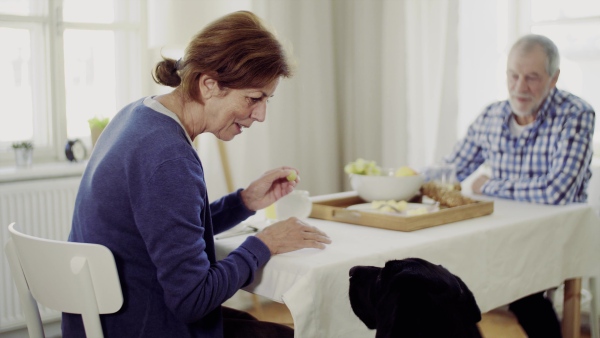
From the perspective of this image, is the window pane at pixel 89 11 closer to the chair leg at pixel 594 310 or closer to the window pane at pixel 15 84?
the window pane at pixel 15 84

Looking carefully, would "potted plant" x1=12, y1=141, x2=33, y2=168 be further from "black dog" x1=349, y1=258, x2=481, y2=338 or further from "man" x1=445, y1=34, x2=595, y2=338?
"black dog" x1=349, y1=258, x2=481, y2=338

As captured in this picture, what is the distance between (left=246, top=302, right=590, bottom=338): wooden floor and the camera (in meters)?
3.00

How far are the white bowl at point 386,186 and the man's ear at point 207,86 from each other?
764 mm

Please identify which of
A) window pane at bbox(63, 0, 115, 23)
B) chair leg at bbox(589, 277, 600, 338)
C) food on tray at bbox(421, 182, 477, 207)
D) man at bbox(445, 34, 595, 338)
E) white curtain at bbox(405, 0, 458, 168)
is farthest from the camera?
white curtain at bbox(405, 0, 458, 168)

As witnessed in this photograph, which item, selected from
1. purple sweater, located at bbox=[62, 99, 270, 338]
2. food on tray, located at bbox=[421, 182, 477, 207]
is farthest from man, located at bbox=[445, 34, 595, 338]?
purple sweater, located at bbox=[62, 99, 270, 338]

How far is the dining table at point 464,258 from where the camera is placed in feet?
4.87

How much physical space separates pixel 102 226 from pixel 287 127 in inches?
97.4

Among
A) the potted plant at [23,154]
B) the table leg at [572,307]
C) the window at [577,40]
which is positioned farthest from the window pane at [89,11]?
the table leg at [572,307]

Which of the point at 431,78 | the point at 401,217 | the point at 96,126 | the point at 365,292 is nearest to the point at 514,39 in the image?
the point at 431,78

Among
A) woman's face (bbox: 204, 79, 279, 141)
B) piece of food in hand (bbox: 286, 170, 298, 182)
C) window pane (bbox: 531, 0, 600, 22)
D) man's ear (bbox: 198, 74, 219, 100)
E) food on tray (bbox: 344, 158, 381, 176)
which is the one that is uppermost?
window pane (bbox: 531, 0, 600, 22)

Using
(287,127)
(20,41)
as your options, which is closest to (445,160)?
(287,127)

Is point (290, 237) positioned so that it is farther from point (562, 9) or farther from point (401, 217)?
point (562, 9)

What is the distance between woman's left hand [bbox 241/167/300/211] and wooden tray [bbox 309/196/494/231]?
19cm

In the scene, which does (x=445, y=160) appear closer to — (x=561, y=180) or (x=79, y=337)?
(x=561, y=180)
